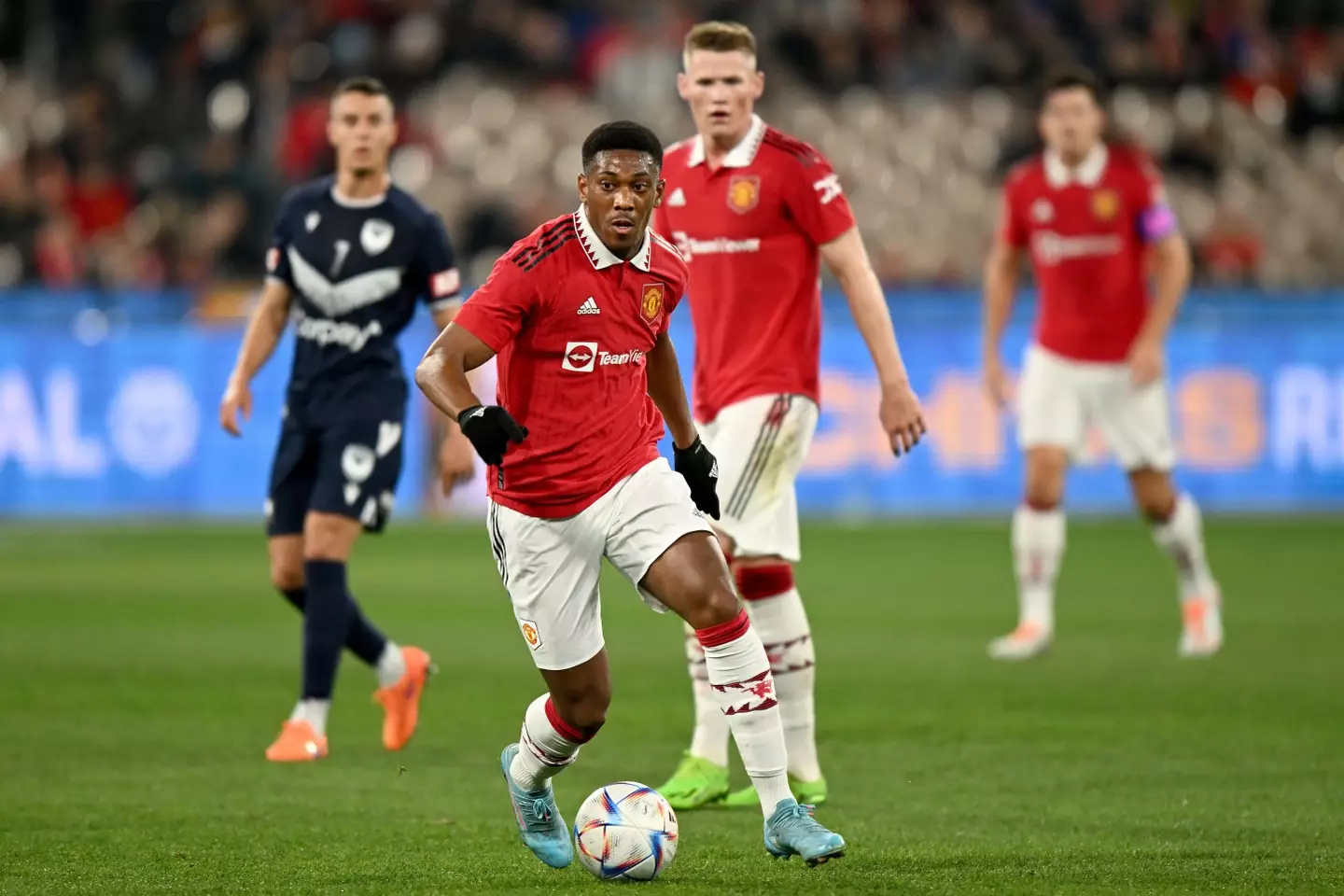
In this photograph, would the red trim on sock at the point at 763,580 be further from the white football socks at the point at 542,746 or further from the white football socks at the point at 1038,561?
the white football socks at the point at 1038,561

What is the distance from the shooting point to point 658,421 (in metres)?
6.22

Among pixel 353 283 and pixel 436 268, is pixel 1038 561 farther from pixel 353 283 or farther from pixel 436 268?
pixel 353 283

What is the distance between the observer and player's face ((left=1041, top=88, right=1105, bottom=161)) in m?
11.3

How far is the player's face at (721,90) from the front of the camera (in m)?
7.39

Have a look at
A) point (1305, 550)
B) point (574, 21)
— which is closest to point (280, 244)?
point (1305, 550)

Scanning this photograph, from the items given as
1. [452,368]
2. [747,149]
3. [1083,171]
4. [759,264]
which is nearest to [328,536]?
[759,264]

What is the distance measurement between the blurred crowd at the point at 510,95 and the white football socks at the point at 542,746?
14.8 meters

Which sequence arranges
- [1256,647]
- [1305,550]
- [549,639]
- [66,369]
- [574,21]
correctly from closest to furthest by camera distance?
[549,639]
[1256,647]
[1305,550]
[66,369]
[574,21]

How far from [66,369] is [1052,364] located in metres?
10.5

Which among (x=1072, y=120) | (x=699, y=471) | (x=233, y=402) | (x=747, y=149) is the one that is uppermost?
(x=1072, y=120)

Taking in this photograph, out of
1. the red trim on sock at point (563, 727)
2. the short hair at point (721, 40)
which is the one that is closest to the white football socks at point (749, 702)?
the red trim on sock at point (563, 727)

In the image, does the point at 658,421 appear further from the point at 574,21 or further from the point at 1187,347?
the point at 574,21

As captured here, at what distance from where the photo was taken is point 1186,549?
11375 millimetres

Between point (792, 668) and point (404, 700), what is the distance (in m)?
2.06
